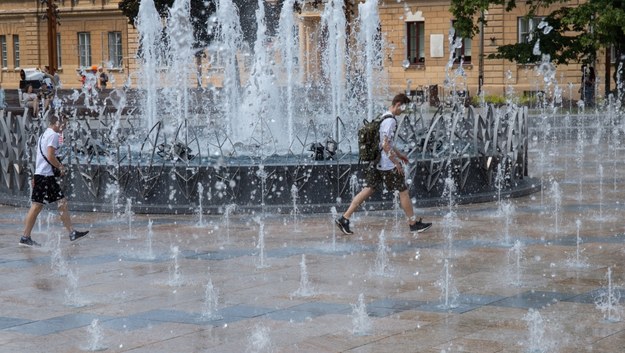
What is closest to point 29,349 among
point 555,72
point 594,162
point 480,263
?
point 480,263

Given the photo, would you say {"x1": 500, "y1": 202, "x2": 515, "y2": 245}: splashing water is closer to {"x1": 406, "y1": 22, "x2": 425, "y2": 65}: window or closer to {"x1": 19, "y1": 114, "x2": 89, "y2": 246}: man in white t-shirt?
{"x1": 19, "y1": 114, "x2": 89, "y2": 246}: man in white t-shirt

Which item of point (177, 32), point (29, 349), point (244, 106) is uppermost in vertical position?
point (177, 32)

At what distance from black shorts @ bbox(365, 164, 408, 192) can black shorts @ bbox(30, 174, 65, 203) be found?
3.42 metres

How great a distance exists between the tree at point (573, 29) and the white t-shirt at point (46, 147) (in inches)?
969

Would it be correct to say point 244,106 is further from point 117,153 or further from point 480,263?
point 480,263

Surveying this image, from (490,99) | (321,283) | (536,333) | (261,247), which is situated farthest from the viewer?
(490,99)

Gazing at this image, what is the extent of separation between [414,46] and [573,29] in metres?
15.0

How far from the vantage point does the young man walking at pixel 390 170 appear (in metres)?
13.1

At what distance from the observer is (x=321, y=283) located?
10422mm

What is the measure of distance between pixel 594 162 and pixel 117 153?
10.2 m

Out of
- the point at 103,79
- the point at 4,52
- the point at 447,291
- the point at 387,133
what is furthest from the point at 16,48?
the point at 447,291

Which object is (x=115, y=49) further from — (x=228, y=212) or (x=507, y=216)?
(x=507, y=216)

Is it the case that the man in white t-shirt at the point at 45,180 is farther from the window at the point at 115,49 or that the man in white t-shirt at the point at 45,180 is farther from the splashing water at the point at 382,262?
the window at the point at 115,49

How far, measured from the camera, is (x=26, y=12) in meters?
66.1
